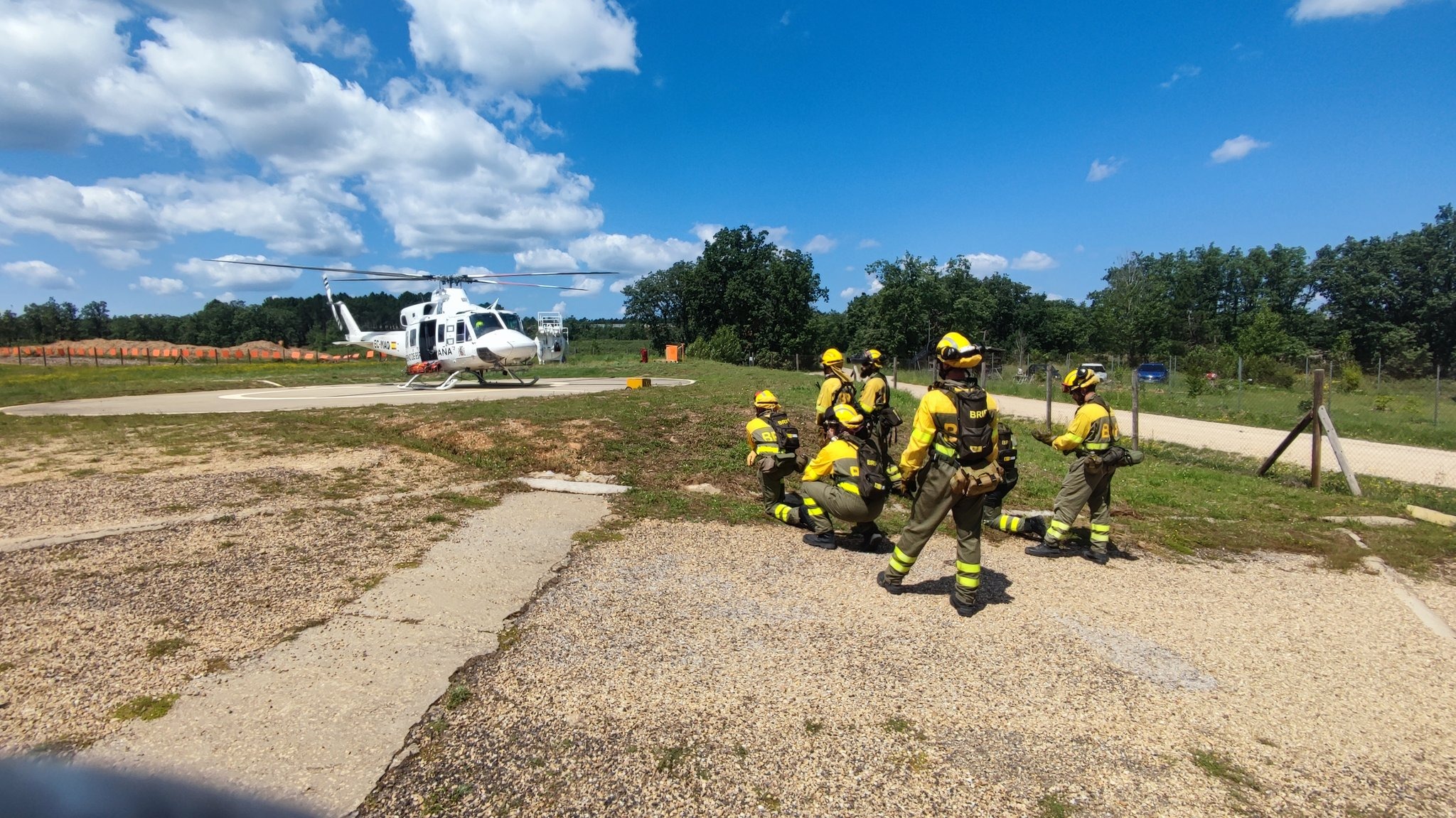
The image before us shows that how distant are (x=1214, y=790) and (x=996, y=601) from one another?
2.24 m

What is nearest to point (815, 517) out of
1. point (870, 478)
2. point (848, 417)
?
point (870, 478)

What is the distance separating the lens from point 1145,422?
19.0 meters

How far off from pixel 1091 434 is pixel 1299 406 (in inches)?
854

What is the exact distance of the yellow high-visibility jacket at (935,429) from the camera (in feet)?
15.8

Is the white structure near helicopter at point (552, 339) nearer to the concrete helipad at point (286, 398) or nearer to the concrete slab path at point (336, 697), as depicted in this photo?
the concrete helipad at point (286, 398)

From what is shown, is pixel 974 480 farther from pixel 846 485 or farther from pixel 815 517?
pixel 815 517

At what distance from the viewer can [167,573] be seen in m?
5.04

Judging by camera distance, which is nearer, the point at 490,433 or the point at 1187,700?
the point at 1187,700

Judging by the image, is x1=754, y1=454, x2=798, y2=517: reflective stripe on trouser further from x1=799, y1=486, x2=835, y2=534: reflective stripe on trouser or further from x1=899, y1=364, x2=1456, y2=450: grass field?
x1=899, y1=364, x2=1456, y2=450: grass field

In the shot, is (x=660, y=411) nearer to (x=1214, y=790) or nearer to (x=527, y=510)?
(x=527, y=510)

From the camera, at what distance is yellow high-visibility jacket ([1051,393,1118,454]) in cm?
619

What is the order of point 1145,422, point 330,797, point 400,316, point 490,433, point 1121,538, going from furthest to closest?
point 400,316, point 1145,422, point 490,433, point 1121,538, point 330,797

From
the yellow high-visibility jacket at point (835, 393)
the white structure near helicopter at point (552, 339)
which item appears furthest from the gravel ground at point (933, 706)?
the white structure near helicopter at point (552, 339)

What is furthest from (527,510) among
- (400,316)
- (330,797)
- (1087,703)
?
(400,316)
